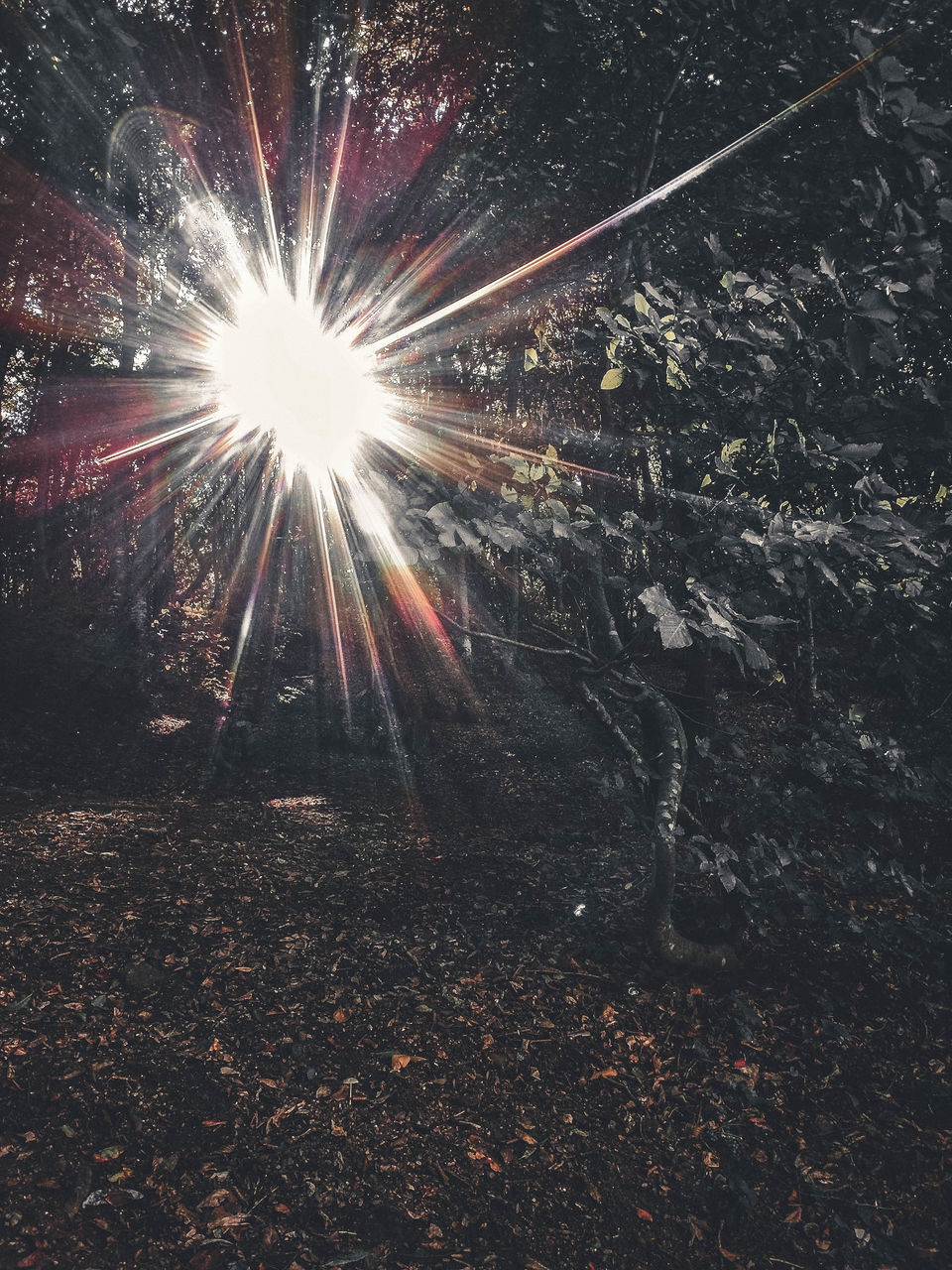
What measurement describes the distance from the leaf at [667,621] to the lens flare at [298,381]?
122 centimetres

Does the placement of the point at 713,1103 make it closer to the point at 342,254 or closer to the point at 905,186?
the point at 905,186

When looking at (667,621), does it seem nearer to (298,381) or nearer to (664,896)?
(298,381)

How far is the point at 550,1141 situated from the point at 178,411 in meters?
11.1

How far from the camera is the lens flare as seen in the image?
2467 mm

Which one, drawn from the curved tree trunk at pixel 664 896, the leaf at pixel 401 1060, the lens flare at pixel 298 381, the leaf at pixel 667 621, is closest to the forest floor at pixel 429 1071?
the leaf at pixel 401 1060

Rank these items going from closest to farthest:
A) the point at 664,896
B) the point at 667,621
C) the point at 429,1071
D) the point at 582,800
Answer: the point at 667,621, the point at 429,1071, the point at 664,896, the point at 582,800

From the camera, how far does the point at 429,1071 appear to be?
10.5ft

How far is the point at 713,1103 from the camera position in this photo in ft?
10.4

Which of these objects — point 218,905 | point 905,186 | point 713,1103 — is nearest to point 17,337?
point 218,905

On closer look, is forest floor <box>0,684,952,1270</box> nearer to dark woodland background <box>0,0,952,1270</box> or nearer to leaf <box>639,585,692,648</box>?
dark woodland background <box>0,0,952,1270</box>

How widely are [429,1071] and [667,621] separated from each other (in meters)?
2.85

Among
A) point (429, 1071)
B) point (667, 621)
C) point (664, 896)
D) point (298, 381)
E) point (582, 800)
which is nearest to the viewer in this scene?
point (667, 621)

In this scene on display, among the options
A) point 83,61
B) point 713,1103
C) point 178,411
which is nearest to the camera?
point 713,1103

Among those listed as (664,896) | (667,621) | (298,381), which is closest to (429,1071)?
(664,896)
